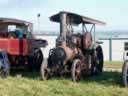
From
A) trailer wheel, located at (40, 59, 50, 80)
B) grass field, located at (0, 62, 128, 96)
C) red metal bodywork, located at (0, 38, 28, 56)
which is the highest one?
red metal bodywork, located at (0, 38, 28, 56)

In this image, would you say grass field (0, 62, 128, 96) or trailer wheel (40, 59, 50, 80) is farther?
trailer wheel (40, 59, 50, 80)

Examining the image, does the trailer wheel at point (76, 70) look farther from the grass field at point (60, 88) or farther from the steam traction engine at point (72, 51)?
the grass field at point (60, 88)

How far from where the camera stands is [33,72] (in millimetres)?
18469

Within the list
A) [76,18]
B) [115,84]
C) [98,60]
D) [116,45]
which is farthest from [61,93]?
[116,45]

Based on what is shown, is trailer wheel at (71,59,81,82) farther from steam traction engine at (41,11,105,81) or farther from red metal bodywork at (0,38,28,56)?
red metal bodywork at (0,38,28,56)

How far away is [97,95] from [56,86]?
5.14 ft

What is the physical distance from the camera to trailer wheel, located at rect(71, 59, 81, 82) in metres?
14.7

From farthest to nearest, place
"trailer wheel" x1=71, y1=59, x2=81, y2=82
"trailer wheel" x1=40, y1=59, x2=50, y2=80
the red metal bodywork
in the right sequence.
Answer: the red metal bodywork < "trailer wheel" x1=40, y1=59, x2=50, y2=80 < "trailer wheel" x1=71, y1=59, x2=81, y2=82

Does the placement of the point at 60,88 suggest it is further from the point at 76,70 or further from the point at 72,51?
the point at 72,51

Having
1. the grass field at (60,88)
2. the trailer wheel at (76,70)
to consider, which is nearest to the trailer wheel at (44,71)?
the grass field at (60,88)

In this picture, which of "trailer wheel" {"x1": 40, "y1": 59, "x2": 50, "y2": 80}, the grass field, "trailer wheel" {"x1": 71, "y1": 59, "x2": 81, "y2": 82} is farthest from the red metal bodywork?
"trailer wheel" {"x1": 71, "y1": 59, "x2": 81, "y2": 82}

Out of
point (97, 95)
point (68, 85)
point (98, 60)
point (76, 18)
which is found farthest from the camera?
point (98, 60)

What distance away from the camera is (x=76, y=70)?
15.0 m

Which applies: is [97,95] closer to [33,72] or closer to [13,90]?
[13,90]
